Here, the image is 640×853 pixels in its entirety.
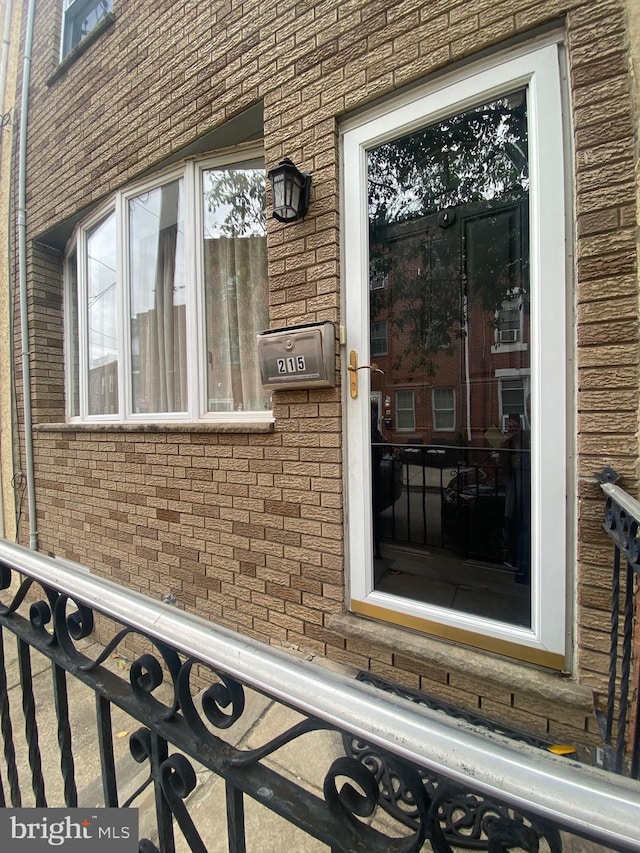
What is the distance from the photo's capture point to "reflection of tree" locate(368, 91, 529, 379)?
65.2 inches

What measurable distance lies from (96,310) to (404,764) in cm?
409

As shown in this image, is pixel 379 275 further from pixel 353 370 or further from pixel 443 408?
pixel 443 408

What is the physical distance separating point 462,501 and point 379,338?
2.95 ft

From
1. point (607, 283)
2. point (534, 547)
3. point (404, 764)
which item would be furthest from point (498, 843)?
point (607, 283)

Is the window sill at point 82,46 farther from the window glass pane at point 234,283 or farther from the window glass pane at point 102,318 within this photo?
the window glass pane at point 234,283

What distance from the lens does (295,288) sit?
2016 mm

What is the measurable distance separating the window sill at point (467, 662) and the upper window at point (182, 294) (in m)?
1.32

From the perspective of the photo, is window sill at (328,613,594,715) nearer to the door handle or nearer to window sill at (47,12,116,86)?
the door handle

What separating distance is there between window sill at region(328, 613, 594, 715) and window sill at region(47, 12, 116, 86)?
4.53m

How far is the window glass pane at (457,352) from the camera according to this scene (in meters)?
1.65

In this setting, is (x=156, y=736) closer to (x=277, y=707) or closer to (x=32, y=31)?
(x=277, y=707)
